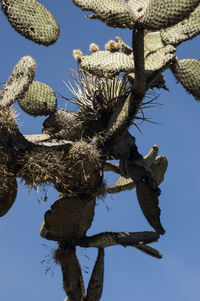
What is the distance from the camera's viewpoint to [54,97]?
221 inches

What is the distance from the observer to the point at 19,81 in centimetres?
475

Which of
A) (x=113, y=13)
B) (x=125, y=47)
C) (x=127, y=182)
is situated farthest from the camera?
(x=127, y=182)

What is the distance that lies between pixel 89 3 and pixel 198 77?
1.19m

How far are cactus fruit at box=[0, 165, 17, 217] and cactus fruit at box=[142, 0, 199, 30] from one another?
5.32 ft

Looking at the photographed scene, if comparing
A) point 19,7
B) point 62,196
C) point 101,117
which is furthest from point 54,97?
point 19,7

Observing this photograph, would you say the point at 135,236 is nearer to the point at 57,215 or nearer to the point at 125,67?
the point at 57,215

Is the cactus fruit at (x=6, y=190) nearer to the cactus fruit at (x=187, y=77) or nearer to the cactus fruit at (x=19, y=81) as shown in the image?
the cactus fruit at (x=19, y=81)

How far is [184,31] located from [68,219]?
1926 millimetres

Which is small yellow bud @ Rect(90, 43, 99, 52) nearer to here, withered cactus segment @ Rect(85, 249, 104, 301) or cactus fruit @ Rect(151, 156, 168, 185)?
cactus fruit @ Rect(151, 156, 168, 185)

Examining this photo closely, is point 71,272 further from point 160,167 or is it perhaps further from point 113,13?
point 113,13

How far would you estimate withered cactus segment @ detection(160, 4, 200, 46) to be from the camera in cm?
492

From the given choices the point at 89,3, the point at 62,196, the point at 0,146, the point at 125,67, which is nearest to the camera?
the point at 89,3

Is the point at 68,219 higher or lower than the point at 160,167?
lower

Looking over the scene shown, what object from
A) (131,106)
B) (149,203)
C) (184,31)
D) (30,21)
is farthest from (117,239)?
(30,21)
